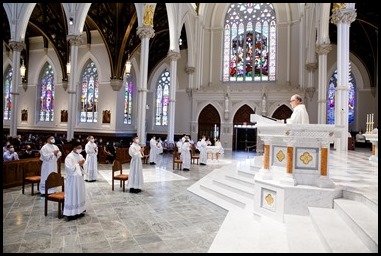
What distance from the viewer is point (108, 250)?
3.96 m

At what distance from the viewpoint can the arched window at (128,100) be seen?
23.1 m

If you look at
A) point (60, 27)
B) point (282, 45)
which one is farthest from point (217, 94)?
point (60, 27)

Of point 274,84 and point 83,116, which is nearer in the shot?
point 274,84

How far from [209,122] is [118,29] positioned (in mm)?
9944

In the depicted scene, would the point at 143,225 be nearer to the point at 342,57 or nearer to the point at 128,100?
the point at 342,57

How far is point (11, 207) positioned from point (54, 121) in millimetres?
19577

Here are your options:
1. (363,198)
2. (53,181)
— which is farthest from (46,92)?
(363,198)

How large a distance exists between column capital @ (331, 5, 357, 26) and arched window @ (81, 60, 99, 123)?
17981 millimetres

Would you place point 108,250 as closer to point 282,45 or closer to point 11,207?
point 11,207

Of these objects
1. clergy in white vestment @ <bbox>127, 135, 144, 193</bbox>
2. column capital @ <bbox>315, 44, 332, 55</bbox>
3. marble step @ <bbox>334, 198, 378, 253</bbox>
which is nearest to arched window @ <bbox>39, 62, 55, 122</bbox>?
clergy in white vestment @ <bbox>127, 135, 144, 193</bbox>

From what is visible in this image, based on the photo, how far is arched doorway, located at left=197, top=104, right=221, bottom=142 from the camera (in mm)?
22172

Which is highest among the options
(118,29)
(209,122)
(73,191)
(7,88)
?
(118,29)

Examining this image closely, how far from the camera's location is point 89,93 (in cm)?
2327

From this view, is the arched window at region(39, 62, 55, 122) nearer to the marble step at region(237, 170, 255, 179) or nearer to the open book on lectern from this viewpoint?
the marble step at region(237, 170, 255, 179)
